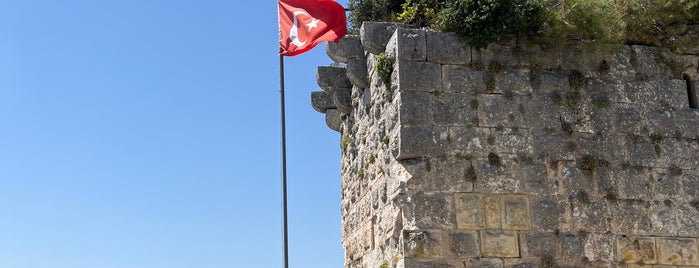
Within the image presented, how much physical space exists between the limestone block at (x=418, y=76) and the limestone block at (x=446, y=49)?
0.43 ft

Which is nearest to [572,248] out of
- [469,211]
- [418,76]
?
[469,211]

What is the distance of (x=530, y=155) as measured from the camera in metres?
9.91

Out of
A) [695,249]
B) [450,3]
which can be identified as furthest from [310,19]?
[695,249]

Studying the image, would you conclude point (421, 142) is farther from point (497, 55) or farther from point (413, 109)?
point (497, 55)

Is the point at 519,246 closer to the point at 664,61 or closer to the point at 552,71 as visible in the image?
the point at 552,71

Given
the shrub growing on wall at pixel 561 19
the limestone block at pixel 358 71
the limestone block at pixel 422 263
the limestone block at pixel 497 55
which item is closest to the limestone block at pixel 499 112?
the limestone block at pixel 497 55

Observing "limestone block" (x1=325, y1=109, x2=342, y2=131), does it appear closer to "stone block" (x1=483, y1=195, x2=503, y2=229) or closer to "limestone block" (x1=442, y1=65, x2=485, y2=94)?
"limestone block" (x1=442, y1=65, x2=485, y2=94)

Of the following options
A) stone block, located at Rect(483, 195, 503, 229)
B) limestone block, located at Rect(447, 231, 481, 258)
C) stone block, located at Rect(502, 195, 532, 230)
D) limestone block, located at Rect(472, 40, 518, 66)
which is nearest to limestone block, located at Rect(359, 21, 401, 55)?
limestone block, located at Rect(472, 40, 518, 66)

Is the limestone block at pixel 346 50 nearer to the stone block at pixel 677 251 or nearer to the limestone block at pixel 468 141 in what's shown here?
the limestone block at pixel 468 141

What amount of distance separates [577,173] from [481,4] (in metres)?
2.16

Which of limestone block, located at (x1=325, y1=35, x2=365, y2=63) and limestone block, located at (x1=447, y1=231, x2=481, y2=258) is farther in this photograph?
limestone block, located at (x1=325, y1=35, x2=365, y2=63)

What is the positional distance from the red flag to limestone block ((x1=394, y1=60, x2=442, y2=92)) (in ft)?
5.36

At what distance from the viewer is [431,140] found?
9.73 metres

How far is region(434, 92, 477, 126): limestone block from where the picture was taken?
984 centimetres
